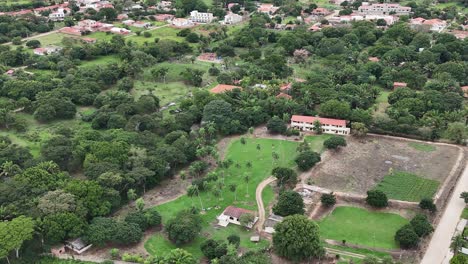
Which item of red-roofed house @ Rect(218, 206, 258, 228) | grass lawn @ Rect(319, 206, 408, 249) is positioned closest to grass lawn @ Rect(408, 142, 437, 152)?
grass lawn @ Rect(319, 206, 408, 249)

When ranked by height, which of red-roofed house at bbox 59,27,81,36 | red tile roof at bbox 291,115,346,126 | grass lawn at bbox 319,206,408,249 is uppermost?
red tile roof at bbox 291,115,346,126

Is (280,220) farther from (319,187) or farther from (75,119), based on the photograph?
(75,119)

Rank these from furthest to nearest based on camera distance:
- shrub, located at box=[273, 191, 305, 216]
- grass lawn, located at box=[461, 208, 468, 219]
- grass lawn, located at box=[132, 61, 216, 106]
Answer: grass lawn, located at box=[132, 61, 216, 106], grass lawn, located at box=[461, 208, 468, 219], shrub, located at box=[273, 191, 305, 216]

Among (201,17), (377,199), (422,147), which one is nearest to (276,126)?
(422,147)

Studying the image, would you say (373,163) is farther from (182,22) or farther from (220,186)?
(182,22)

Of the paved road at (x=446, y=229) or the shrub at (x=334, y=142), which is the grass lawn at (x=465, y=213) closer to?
the paved road at (x=446, y=229)

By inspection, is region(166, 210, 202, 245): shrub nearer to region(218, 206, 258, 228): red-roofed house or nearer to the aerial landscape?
the aerial landscape
